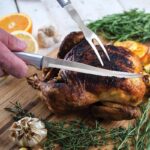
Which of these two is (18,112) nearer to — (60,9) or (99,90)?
(99,90)

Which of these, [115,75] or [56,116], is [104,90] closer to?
[115,75]

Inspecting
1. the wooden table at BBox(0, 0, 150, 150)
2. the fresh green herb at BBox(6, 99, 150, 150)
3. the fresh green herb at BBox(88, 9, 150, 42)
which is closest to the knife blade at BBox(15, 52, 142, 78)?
the fresh green herb at BBox(6, 99, 150, 150)

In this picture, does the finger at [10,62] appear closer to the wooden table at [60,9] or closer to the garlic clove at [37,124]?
the garlic clove at [37,124]

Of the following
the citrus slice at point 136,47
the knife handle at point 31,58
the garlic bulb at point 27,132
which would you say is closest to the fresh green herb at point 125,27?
the citrus slice at point 136,47

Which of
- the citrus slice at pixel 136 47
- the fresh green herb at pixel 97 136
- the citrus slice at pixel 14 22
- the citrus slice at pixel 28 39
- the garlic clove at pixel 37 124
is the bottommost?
the fresh green herb at pixel 97 136

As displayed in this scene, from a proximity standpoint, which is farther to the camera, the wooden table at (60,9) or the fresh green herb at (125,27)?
the wooden table at (60,9)

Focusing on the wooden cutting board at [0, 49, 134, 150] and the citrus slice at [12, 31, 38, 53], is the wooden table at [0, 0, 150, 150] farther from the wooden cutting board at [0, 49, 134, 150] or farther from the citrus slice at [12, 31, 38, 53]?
the wooden cutting board at [0, 49, 134, 150]

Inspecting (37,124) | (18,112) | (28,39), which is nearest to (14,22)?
(28,39)

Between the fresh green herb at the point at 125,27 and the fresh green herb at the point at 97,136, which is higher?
A: the fresh green herb at the point at 125,27
